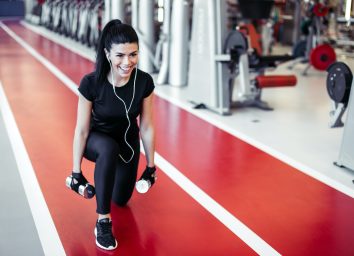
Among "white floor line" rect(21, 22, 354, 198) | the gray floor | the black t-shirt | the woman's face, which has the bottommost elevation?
the gray floor

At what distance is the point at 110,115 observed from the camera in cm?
249

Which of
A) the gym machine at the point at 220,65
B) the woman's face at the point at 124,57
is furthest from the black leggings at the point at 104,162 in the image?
the gym machine at the point at 220,65

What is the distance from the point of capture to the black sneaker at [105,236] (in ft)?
7.88

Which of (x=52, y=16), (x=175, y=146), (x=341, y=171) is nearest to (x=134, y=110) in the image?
(x=175, y=146)

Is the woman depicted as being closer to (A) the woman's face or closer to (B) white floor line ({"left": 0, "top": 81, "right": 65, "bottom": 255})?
(A) the woman's face

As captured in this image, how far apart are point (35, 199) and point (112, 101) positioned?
0.95 metres

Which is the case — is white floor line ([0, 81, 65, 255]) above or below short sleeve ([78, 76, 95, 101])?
below

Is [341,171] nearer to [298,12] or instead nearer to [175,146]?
[175,146]

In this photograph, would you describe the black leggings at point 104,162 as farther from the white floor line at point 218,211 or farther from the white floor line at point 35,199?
the white floor line at point 218,211

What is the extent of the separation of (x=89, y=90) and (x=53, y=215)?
2.72 ft

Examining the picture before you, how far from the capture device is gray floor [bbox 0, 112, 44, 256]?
242 centimetres

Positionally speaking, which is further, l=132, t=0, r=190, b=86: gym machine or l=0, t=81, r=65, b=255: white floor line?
l=132, t=0, r=190, b=86: gym machine

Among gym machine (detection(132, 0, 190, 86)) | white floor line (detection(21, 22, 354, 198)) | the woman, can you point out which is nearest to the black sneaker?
the woman

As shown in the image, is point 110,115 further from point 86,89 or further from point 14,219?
point 14,219
